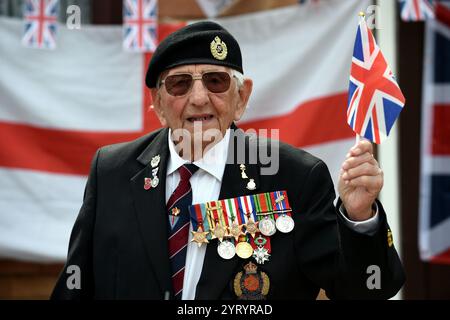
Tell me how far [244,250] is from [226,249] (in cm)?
6

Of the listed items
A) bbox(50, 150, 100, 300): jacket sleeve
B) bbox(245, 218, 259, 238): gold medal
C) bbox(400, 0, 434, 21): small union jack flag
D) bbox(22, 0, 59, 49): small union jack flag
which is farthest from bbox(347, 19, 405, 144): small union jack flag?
bbox(22, 0, 59, 49): small union jack flag

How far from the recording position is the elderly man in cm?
249

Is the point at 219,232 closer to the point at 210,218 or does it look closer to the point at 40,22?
the point at 210,218

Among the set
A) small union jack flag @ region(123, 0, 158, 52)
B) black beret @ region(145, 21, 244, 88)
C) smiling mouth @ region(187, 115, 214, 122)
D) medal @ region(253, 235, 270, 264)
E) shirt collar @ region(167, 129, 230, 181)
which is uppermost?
small union jack flag @ region(123, 0, 158, 52)

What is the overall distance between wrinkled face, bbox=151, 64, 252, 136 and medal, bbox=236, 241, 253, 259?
392 millimetres

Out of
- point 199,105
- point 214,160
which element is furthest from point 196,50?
point 214,160

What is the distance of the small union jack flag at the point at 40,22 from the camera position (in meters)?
5.03

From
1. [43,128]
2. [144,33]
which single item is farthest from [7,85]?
[144,33]

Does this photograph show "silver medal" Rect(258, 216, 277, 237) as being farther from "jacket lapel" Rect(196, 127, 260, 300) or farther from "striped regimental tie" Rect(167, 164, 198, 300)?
"striped regimental tie" Rect(167, 164, 198, 300)

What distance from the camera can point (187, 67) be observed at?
105 inches

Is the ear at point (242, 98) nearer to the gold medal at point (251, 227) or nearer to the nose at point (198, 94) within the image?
the nose at point (198, 94)

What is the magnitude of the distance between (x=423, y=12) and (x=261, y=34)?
1.04m
